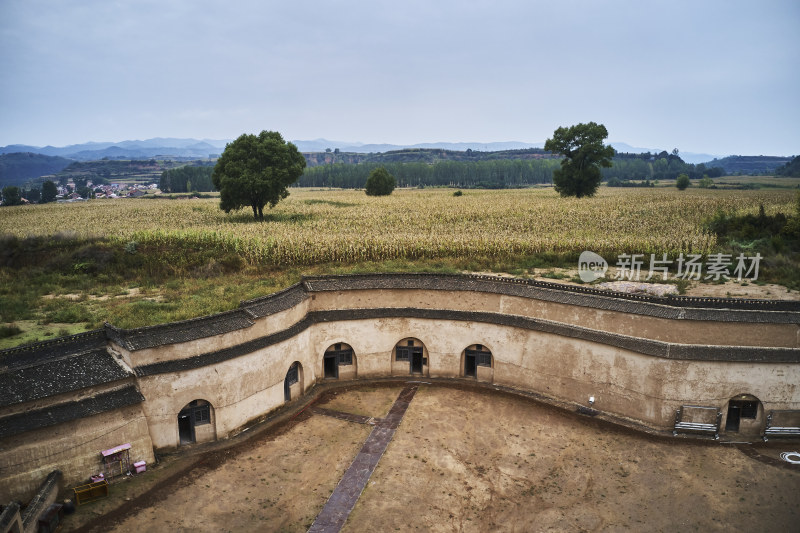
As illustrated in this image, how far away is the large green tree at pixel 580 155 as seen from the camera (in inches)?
2756

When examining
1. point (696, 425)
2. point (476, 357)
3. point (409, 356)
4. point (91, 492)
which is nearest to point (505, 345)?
point (476, 357)

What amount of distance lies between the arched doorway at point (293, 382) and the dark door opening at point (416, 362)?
5536mm

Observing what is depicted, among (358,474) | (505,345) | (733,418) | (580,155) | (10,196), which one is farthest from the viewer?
(10,196)

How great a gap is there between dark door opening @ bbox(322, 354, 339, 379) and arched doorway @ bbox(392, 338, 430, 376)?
2781 millimetres

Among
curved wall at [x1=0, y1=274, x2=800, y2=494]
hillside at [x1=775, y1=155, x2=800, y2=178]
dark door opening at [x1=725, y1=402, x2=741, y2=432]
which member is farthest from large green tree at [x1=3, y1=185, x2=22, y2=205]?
hillside at [x1=775, y1=155, x2=800, y2=178]

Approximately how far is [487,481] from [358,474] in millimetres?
4323

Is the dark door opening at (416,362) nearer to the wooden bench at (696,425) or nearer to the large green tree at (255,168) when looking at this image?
the wooden bench at (696,425)

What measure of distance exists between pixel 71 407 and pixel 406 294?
44.7 feet

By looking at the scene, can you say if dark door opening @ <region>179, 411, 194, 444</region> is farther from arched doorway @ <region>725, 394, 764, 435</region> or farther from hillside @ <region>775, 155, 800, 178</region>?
hillside @ <region>775, 155, 800, 178</region>

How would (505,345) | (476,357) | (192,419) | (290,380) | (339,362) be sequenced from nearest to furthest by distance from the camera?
1. (192,419)
2. (290,380)
3. (505,345)
4. (476,357)
5. (339,362)

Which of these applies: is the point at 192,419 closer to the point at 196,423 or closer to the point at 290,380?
the point at 196,423

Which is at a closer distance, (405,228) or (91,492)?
(91,492)

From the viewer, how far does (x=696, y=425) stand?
A: 1825 centimetres

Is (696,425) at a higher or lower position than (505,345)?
lower
